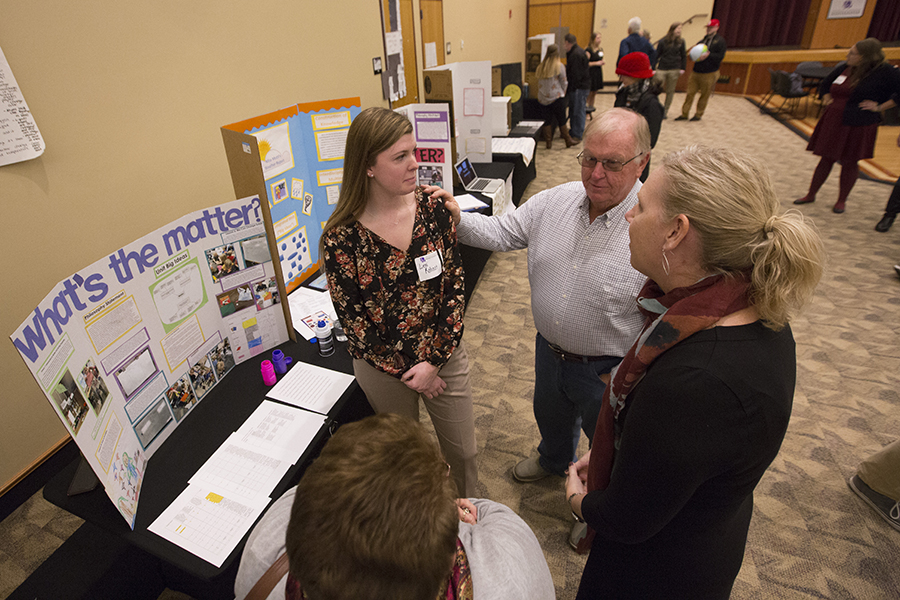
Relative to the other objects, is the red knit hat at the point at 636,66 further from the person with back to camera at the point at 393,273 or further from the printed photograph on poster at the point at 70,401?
the printed photograph on poster at the point at 70,401

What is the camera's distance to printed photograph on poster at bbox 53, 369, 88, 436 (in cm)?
99

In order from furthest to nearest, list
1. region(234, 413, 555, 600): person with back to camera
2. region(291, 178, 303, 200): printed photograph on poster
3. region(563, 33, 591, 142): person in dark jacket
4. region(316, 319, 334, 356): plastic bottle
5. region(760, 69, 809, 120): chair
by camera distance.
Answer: region(760, 69, 809, 120): chair < region(563, 33, 591, 142): person in dark jacket < region(291, 178, 303, 200): printed photograph on poster < region(316, 319, 334, 356): plastic bottle < region(234, 413, 555, 600): person with back to camera

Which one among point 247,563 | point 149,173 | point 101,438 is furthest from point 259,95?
point 247,563

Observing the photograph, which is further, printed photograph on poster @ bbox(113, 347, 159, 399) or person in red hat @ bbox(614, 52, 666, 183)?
person in red hat @ bbox(614, 52, 666, 183)

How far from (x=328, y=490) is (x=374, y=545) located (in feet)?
0.31

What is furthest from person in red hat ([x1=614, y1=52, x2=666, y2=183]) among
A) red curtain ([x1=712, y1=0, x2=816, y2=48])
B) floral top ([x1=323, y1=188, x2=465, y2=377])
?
red curtain ([x1=712, y1=0, x2=816, y2=48])

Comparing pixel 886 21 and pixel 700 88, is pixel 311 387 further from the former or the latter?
pixel 886 21

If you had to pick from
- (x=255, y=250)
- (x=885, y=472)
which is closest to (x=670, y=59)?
(x=885, y=472)

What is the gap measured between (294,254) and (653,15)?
12521 mm

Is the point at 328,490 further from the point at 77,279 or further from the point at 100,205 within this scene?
the point at 100,205

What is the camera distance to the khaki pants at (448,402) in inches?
63.9

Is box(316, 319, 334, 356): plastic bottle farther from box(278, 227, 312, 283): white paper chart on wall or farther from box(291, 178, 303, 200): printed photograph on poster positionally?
box(291, 178, 303, 200): printed photograph on poster

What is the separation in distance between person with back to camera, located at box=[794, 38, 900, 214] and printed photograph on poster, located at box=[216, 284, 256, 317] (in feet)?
17.1

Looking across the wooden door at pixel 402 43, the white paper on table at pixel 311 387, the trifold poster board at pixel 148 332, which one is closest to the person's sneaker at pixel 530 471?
the white paper on table at pixel 311 387
